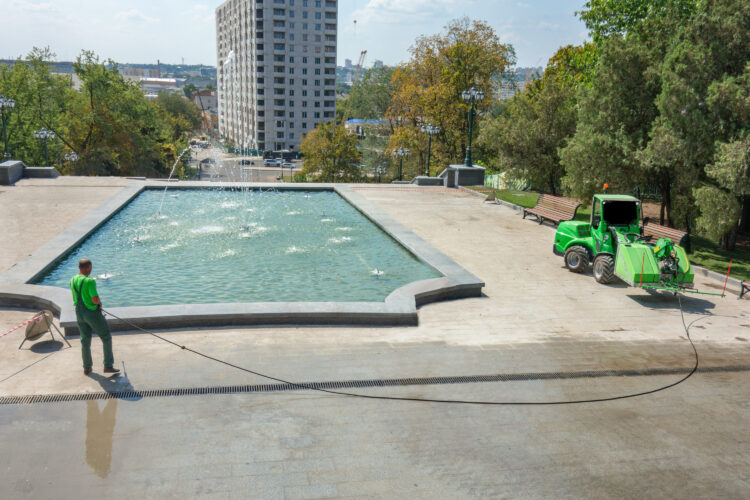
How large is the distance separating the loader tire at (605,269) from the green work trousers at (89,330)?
1031 cm

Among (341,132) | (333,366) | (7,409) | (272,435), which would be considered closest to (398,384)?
(333,366)


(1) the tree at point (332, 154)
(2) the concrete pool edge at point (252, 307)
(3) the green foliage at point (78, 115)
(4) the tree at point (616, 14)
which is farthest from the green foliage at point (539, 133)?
(3) the green foliage at point (78, 115)

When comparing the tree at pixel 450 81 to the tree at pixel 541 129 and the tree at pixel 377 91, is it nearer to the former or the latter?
the tree at pixel 541 129

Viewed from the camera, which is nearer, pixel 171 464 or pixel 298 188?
pixel 171 464

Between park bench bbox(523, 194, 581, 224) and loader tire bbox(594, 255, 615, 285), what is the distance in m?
5.46

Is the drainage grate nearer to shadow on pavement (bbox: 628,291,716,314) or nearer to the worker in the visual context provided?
the worker

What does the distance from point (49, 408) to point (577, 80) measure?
26.2 metres

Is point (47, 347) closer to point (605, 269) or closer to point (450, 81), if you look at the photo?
point (605, 269)

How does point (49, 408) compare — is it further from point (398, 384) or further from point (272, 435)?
point (398, 384)

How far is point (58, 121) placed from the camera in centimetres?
4894

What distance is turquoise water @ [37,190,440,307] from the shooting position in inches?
458

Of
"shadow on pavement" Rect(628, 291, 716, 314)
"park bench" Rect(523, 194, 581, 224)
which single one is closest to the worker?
"shadow on pavement" Rect(628, 291, 716, 314)

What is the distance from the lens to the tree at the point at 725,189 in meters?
13.5

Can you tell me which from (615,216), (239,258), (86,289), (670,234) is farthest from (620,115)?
(86,289)
